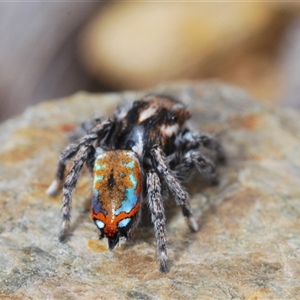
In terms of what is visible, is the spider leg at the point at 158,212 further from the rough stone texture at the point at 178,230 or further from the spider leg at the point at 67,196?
the spider leg at the point at 67,196

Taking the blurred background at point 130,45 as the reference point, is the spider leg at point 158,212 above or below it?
above

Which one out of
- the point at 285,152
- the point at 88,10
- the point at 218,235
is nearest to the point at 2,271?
the point at 218,235

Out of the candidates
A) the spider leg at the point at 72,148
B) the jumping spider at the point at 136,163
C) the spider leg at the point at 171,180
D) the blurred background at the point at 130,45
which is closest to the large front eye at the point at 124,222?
the jumping spider at the point at 136,163

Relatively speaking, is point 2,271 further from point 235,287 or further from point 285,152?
point 285,152

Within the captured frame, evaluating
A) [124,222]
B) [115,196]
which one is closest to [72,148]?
[115,196]

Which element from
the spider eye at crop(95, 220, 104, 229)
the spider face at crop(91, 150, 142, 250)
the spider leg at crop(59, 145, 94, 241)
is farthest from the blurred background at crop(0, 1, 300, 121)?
the spider eye at crop(95, 220, 104, 229)

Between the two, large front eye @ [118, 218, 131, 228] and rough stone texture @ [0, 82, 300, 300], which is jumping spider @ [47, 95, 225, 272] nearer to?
large front eye @ [118, 218, 131, 228]

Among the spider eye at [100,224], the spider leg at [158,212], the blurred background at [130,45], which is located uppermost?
the spider eye at [100,224]
